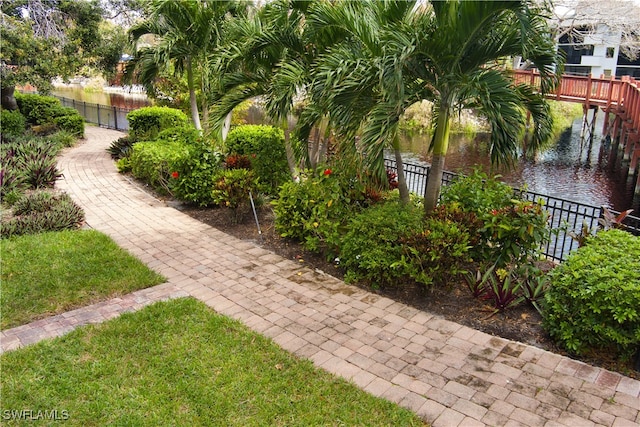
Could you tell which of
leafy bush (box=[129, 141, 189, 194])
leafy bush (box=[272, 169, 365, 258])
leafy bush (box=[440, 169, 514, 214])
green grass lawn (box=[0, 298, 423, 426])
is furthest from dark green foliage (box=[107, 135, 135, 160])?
leafy bush (box=[440, 169, 514, 214])

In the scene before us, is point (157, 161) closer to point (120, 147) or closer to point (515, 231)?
point (120, 147)

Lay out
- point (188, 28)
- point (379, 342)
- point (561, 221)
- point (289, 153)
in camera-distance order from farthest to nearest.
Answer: point (188, 28) → point (289, 153) → point (561, 221) → point (379, 342)

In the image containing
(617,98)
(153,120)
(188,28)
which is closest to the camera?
(188,28)

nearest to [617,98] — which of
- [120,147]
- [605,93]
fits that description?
[605,93]

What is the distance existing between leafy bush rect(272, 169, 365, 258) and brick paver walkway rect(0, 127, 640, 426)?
0.47 meters

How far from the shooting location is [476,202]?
5457 millimetres

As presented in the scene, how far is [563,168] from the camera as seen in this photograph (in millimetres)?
16547

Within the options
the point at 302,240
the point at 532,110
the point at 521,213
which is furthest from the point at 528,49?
the point at 302,240

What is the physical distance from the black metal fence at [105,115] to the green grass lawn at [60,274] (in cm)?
1335

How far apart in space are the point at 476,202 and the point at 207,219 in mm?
4368

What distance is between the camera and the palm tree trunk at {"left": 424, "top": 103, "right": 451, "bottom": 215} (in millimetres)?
5484

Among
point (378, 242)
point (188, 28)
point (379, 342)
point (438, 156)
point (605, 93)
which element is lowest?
point (379, 342)

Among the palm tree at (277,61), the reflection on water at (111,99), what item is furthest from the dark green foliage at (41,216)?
the reflection on water at (111,99)

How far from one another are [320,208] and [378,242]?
1.03 metres
